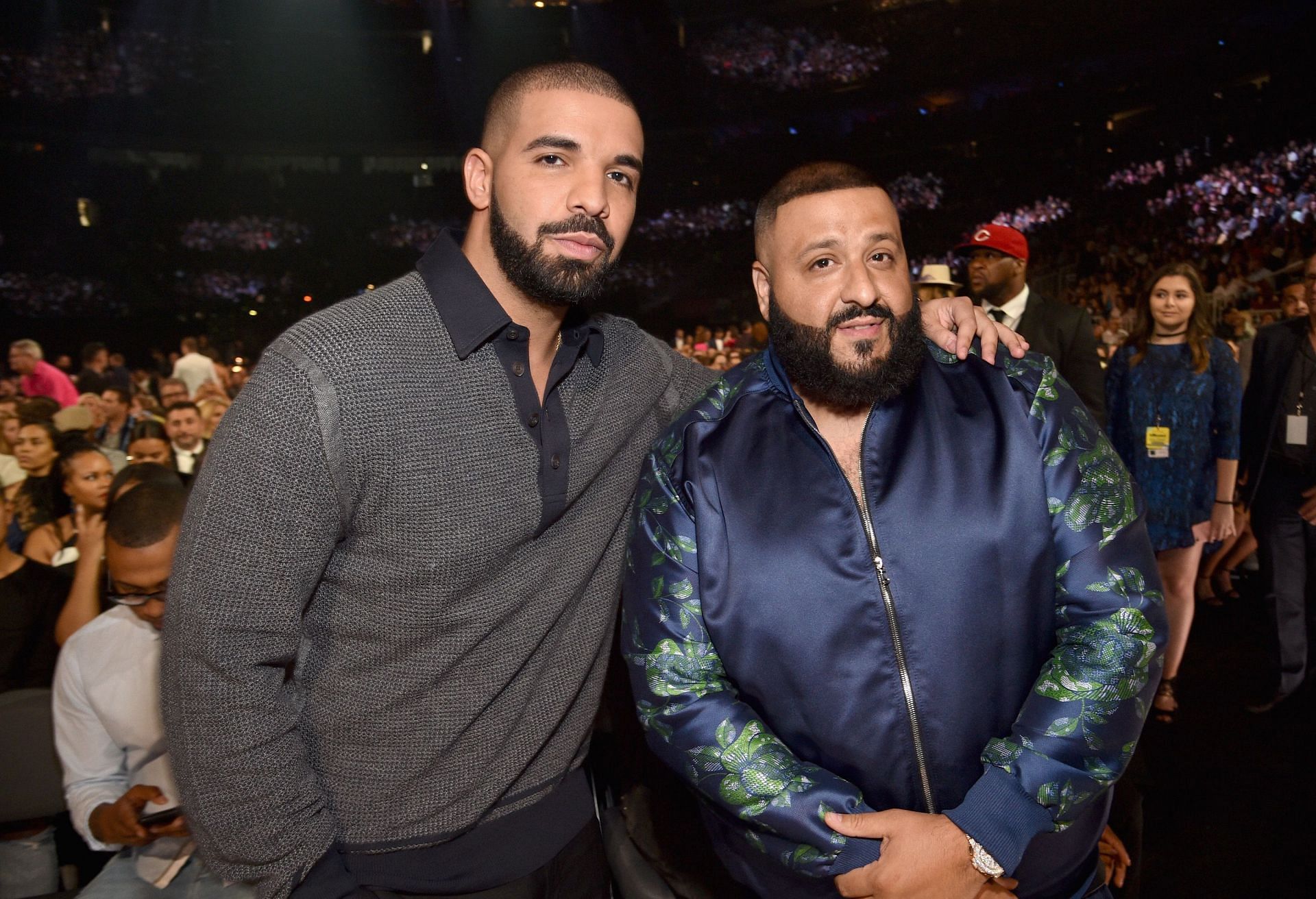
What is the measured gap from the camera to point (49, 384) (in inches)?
250

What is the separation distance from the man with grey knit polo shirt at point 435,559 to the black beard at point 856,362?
103mm

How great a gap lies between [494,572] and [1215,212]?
11.7 metres

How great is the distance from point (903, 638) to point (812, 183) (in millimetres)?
736

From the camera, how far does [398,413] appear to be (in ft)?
3.80

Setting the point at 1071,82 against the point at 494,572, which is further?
the point at 1071,82

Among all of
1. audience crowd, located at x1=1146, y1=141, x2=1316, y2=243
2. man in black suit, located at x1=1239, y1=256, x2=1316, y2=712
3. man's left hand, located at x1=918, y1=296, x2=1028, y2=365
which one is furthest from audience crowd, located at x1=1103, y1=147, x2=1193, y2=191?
man's left hand, located at x1=918, y1=296, x2=1028, y2=365

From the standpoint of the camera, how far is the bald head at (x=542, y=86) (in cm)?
136

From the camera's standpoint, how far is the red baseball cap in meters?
3.38

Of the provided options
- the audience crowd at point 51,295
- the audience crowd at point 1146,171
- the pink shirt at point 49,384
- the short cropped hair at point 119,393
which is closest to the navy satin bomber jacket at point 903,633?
the short cropped hair at point 119,393

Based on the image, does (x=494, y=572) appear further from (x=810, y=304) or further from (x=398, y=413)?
(x=810, y=304)

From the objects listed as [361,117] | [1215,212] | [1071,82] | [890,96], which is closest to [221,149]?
[361,117]

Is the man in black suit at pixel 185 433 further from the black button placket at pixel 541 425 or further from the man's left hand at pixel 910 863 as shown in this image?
the man's left hand at pixel 910 863

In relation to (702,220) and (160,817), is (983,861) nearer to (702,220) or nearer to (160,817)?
(160,817)

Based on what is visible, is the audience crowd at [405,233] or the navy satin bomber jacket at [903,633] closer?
the navy satin bomber jacket at [903,633]
